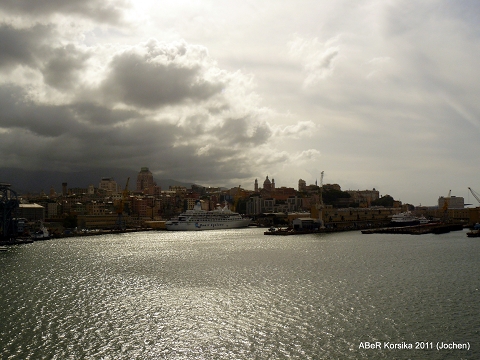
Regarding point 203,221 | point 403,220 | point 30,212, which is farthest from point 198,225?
point 403,220

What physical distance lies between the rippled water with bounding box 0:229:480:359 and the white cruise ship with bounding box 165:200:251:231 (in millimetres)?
44683

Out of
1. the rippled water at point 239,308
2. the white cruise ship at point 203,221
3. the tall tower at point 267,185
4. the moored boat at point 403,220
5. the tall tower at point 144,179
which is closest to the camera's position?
the rippled water at point 239,308

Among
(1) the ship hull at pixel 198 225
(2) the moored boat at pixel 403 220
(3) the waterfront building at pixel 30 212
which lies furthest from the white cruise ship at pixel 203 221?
(2) the moored boat at pixel 403 220

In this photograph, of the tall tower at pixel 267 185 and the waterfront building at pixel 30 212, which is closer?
the waterfront building at pixel 30 212

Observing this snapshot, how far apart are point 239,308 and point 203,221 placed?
60341mm

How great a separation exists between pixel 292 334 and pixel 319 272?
11.9m

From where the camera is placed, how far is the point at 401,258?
3131cm

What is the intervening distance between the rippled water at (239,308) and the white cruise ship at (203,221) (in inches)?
1759

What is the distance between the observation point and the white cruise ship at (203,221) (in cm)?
7519

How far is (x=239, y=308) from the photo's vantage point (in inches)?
669

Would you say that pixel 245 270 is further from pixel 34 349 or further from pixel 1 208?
pixel 1 208

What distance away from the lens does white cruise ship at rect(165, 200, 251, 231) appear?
75.2 m

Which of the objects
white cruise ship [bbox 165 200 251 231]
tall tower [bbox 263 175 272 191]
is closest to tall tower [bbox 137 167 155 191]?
tall tower [bbox 263 175 272 191]

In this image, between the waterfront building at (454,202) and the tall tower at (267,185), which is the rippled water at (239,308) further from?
the waterfront building at (454,202)
